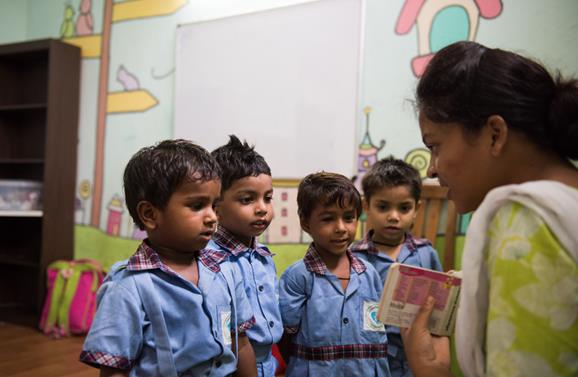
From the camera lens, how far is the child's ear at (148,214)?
1.35 meters

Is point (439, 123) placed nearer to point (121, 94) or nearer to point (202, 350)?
point (202, 350)

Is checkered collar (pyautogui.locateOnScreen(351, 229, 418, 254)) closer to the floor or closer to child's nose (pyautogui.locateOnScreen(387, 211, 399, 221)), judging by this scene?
child's nose (pyautogui.locateOnScreen(387, 211, 399, 221))

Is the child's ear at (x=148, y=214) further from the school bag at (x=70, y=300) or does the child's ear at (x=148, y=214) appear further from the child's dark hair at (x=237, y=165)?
the school bag at (x=70, y=300)

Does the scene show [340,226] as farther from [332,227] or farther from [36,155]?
[36,155]

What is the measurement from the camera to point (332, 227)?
1.76 m

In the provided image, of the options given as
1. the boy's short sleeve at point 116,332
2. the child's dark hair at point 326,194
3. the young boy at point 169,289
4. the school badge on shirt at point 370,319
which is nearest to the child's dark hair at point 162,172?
the young boy at point 169,289

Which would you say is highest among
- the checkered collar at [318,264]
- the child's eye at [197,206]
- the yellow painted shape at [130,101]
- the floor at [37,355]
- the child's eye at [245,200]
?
the yellow painted shape at [130,101]

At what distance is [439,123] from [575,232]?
350 millimetres

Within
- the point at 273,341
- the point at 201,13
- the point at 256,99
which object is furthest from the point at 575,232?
the point at 201,13

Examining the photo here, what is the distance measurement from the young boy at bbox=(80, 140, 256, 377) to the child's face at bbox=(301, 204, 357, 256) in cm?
44

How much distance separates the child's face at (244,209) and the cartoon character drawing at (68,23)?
3.53 meters

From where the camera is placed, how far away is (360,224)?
10.5 feet

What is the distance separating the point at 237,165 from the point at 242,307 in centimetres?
52

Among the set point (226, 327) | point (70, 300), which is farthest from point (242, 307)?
point (70, 300)
